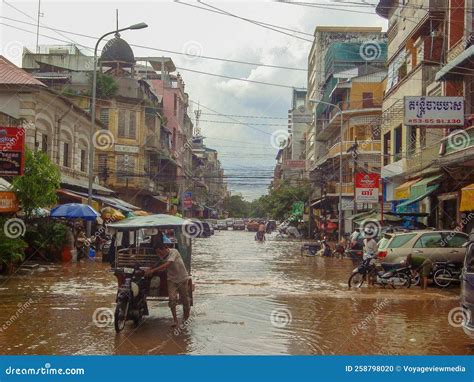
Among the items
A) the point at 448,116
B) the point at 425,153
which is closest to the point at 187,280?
the point at 448,116

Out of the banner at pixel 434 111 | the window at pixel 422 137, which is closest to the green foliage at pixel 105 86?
the window at pixel 422 137

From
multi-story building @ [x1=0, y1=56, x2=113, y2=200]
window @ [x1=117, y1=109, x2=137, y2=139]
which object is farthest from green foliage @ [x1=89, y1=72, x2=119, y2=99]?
multi-story building @ [x1=0, y1=56, x2=113, y2=200]

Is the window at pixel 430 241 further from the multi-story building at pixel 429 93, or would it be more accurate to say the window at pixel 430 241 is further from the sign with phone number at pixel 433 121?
the sign with phone number at pixel 433 121

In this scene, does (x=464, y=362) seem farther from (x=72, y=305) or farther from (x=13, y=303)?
(x=13, y=303)

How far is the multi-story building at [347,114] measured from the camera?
167ft

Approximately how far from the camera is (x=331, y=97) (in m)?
58.5

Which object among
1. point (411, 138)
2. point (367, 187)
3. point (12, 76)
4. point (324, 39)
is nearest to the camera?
point (12, 76)

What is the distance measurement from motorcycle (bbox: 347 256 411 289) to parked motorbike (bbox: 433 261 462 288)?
2.81ft

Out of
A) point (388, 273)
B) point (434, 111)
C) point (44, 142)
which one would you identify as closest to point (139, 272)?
point (388, 273)

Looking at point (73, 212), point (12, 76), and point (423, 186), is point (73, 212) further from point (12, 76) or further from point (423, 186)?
point (423, 186)

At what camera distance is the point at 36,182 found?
2014 cm

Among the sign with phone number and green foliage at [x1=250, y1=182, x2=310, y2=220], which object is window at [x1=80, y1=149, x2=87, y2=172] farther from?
green foliage at [x1=250, y1=182, x2=310, y2=220]

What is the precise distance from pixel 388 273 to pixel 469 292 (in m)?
9.04

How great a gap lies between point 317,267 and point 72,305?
14085 millimetres
